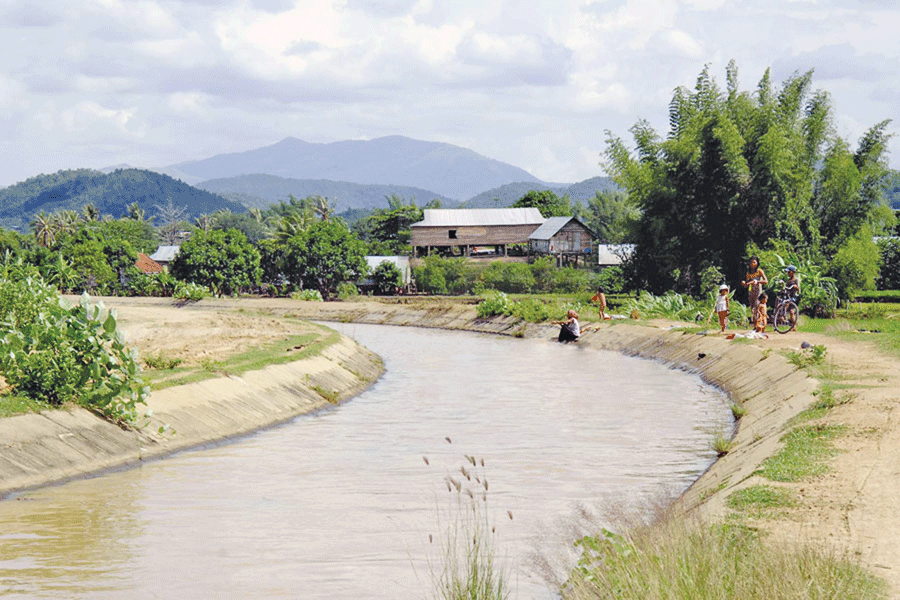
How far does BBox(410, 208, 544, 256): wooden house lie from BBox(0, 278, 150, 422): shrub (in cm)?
10458

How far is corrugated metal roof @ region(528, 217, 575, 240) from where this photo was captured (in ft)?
396

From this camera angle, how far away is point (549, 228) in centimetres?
12300

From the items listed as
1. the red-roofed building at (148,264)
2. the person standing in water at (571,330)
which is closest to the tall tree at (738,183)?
the person standing in water at (571,330)

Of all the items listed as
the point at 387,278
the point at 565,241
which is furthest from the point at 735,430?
the point at 565,241

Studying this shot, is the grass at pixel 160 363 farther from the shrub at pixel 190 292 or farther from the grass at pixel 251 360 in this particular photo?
the shrub at pixel 190 292

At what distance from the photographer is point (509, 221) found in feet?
424

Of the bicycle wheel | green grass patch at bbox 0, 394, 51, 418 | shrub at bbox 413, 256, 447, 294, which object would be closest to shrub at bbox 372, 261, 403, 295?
shrub at bbox 413, 256, 447, 294

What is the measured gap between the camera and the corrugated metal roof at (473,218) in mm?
127188

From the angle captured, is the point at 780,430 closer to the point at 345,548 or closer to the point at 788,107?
the point at 345,548

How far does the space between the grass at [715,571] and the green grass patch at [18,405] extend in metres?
13.0

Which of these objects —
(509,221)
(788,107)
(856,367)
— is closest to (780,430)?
(856,367)

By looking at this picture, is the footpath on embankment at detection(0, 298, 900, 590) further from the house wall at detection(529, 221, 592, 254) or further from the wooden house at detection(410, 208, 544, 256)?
the wooden house at detection(410, 208, 544, 256)

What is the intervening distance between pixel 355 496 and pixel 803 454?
7.06 m

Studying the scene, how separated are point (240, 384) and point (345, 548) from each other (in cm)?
1466
